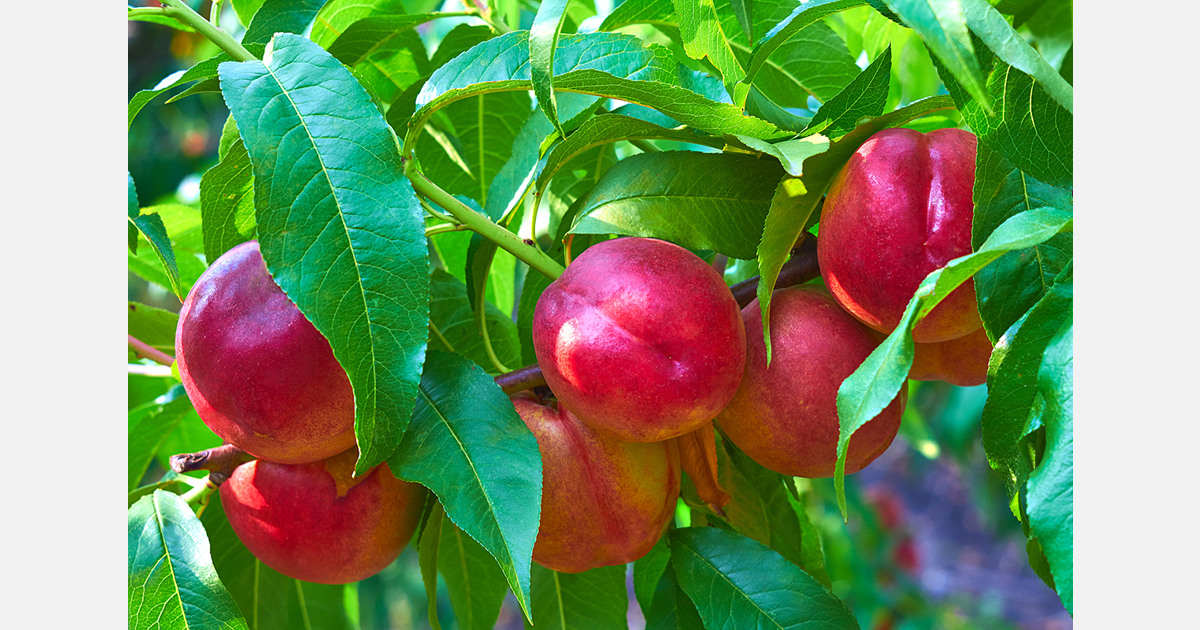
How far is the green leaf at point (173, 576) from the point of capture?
20.9 inches

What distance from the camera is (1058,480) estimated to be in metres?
0.36

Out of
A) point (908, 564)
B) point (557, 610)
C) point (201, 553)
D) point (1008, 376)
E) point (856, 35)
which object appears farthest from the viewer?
point (908, 564)

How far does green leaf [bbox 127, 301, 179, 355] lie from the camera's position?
74 cm

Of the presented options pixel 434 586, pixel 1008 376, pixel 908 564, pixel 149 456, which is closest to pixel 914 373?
pixel 1008 376

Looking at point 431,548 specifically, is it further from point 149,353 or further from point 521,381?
point 149,353

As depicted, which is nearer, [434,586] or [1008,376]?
[1008,376]

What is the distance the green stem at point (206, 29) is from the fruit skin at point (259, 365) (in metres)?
0.11

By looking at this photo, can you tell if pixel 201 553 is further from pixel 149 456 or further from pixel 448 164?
pixel 448 164

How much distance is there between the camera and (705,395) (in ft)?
1.51

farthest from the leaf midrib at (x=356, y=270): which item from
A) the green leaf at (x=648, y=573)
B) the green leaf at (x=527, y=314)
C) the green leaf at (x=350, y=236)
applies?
the green leaf at (x=648, y=573)

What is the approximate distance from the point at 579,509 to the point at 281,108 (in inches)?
9.7

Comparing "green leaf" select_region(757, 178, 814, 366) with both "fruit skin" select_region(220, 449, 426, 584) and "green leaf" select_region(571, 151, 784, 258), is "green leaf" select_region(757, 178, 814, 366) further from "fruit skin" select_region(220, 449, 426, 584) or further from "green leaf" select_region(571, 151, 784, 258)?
"fruit skin" select_region(220, 449, 426, 584)

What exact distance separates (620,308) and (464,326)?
0.22m

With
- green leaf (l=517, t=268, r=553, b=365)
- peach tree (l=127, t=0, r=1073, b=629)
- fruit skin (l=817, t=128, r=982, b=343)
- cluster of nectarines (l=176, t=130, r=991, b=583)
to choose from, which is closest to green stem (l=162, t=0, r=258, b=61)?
peach tree (l=127, t=0, r=1073, b=629)
